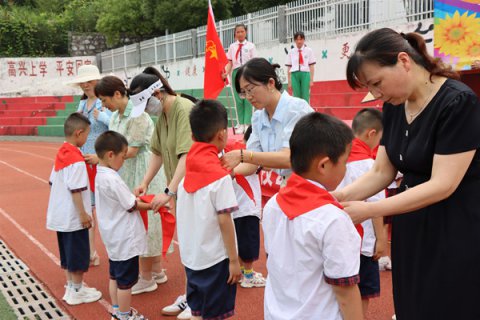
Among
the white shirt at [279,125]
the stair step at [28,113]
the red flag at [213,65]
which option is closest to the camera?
the white shirt at [279,125]

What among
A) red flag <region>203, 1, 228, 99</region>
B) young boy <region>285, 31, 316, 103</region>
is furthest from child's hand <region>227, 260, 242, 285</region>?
young boy <region>285, 31, 316, 103</region>

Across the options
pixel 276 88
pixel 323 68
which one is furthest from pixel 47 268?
pixel 323 68

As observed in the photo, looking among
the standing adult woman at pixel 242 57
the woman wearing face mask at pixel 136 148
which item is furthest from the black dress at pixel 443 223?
the standing adult woman at pixel 242 57

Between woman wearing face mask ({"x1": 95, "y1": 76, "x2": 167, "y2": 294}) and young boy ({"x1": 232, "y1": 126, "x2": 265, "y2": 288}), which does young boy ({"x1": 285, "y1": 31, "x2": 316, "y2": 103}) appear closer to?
young boy ({"x1": 232, "y1": 126, "x2": 265, "y2": 288})

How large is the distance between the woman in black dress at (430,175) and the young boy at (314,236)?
0.53ft

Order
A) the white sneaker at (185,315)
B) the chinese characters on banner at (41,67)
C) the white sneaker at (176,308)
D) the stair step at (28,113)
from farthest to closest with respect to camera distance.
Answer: the chinese characters on banner at (41,67), the stair step at (28,113), the white sneaker at (176,308), the white sneaker at (185,315)

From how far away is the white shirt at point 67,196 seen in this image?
144 inches

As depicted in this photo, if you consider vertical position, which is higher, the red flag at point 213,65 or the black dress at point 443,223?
the red flag at point 213,65

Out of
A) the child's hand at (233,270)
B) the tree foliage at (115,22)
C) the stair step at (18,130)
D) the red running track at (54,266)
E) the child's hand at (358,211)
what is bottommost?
the red running track at (54,266)

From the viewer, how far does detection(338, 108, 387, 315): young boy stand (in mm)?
2734

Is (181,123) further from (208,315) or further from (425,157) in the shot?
(425,157)

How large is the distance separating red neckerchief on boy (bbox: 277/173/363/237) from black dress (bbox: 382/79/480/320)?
1.27 feet

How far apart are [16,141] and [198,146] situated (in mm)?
15948

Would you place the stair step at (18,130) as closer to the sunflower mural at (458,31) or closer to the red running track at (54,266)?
the red running track at (54,266)
